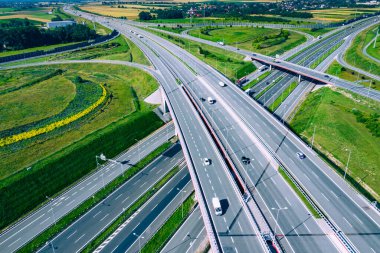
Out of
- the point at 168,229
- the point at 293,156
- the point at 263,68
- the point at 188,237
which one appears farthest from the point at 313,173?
the point at 263,68

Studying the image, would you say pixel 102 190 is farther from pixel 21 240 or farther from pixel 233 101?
pixel 233 101

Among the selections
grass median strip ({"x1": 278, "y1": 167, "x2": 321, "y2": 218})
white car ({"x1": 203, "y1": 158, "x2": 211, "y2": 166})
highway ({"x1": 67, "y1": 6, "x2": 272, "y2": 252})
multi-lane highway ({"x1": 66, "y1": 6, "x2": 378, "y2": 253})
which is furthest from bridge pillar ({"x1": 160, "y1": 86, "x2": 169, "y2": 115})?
grass median strip ({"x1": 278, "y1": 167, "x2": 321, "y2": 218})

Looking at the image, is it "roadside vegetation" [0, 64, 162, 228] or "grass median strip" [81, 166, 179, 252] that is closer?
"grass median strip" [81, 166, 179, 252]

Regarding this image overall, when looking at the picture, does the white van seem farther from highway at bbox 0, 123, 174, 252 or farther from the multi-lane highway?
highway at bbox 0, 123, 174, 252

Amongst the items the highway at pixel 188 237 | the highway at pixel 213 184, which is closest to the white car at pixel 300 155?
the highway at pixel 213 184

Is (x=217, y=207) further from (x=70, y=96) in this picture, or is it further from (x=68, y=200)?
(x=70, y=96)

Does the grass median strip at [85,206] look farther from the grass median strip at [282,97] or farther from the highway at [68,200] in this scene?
the grass median strip at [282,97]

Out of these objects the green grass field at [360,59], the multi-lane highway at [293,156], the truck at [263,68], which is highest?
the green grass field at [360,59]
